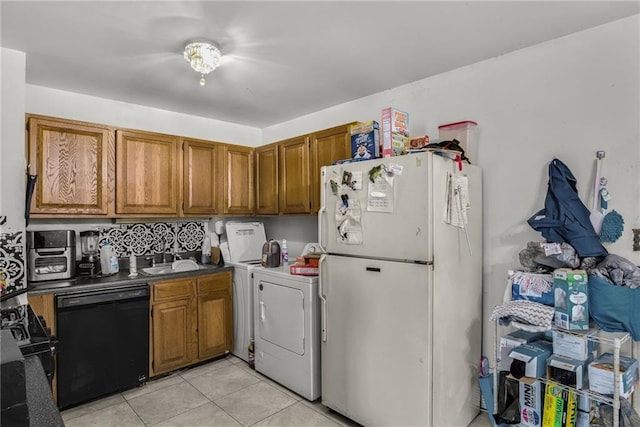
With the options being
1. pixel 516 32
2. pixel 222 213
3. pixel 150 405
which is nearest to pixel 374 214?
pixel 516 32

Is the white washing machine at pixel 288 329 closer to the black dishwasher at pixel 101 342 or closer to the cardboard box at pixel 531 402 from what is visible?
the black dishwasher at pixel 101 342

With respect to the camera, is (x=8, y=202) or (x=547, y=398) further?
(x=8, y=202)

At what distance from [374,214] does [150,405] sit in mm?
2182

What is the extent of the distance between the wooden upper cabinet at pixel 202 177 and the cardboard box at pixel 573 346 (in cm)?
296

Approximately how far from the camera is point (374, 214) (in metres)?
2.24

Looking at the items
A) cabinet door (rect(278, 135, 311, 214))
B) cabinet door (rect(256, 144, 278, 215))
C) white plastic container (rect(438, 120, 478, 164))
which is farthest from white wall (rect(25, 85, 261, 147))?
white plastic container (rect(438, 120, 478, 164))

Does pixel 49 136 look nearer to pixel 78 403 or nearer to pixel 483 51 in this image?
pixel 78 403

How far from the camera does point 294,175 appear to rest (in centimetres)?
348

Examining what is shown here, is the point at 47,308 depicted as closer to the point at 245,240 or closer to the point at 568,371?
the point at 245,240

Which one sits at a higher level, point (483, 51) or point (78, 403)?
point (483, 51)

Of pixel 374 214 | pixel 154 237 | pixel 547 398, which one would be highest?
pixel 374 214

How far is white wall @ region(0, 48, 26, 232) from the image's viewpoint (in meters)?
2.25

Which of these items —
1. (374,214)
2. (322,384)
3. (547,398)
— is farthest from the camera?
(322,384)

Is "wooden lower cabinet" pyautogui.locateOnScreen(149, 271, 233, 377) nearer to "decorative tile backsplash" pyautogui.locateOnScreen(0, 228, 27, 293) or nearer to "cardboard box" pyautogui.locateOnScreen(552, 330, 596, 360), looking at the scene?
"decorative tile backsplash" pyautogui.locateOnScreen(0, 228, 27, 293)
